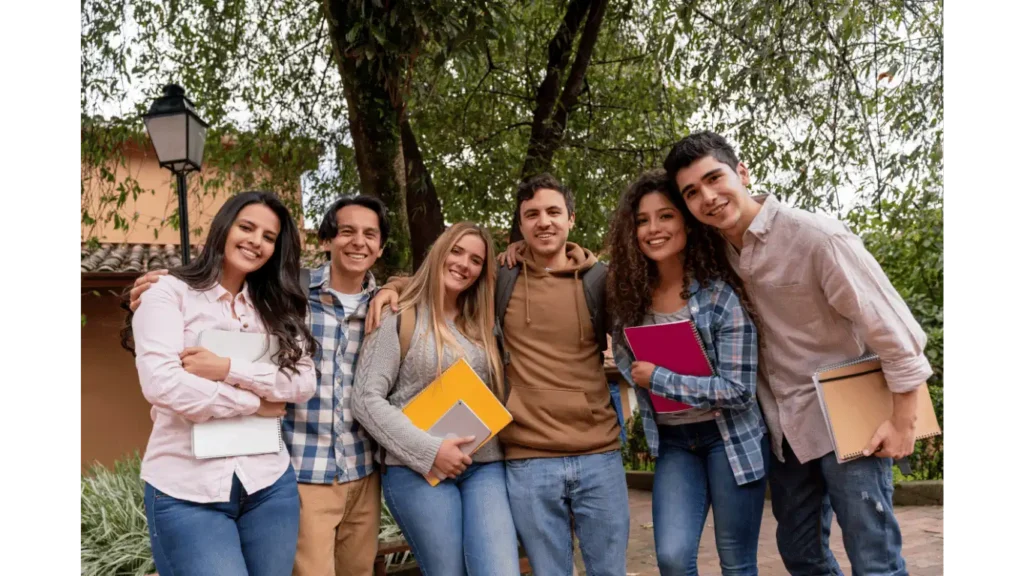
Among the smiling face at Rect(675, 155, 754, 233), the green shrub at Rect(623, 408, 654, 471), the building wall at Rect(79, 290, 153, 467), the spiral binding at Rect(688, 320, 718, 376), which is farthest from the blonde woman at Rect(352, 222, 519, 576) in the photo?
the building wall at Rect(79, 290, 153, 467)

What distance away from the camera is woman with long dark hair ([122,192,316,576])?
2443 millimetres

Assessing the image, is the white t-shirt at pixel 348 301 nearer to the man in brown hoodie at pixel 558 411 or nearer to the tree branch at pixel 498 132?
the man in brown hoodie at pixel 558 411

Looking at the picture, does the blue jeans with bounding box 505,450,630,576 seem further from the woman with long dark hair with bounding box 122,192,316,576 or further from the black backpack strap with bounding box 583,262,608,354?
the woman with long dark hair with bounding box 122,192,316,576

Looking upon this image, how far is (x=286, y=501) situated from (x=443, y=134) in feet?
19.0

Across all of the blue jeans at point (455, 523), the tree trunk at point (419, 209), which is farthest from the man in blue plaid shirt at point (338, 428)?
the tree trunk at point (419, 209)

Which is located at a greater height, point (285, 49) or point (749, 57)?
point (285, 49)

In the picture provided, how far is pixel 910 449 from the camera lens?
2689 millimetres

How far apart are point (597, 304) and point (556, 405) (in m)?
0.50
